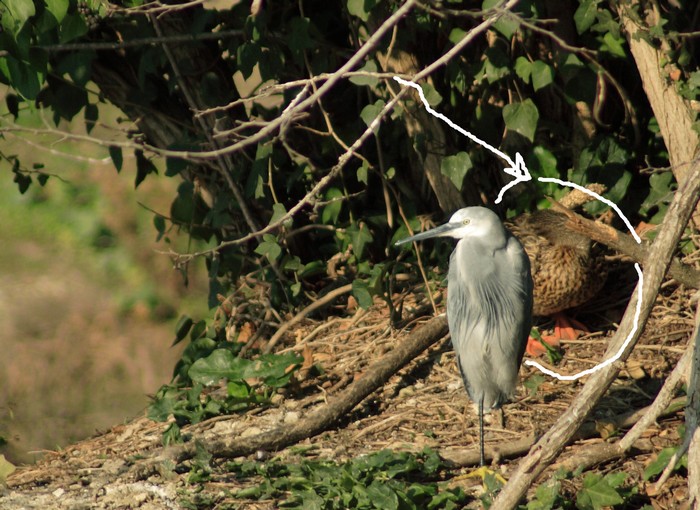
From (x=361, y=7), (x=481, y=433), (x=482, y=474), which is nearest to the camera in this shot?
(x=482, y=474)

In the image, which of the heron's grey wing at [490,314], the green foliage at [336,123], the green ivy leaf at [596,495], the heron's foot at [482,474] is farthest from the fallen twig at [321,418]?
the green ivy leaf at [596,495]

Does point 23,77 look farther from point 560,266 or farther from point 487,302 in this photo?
point 560,266

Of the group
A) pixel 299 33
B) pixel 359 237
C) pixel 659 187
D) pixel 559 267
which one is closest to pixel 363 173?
pixel 359 237

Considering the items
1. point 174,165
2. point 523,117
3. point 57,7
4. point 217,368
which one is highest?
point 57,7

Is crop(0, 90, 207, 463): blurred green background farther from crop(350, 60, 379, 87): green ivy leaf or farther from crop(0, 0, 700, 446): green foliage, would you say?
crop(350, 60, 379, 87): green ivy leaf

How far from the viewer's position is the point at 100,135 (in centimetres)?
688

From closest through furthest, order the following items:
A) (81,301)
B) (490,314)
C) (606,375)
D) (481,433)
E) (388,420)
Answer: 1. (606,375)
2. (481,433)
3. (490,314)
4. (388,420)
5. (81,301)

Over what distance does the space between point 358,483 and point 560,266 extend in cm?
142

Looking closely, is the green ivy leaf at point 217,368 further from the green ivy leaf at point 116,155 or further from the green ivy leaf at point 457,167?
the green ivy leaf at point 457,167

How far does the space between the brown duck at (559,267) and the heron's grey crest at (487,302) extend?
1.71ft

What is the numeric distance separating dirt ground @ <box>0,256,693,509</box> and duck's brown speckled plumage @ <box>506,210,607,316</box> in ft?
0.68

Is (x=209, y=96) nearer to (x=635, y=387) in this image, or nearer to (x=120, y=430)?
(x=120, y=430)

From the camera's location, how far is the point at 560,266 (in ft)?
14.6

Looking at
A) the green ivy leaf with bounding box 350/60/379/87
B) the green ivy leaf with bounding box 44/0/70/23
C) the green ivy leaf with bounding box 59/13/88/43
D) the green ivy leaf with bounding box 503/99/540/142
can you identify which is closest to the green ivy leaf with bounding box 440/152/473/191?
the green ivy leaf with bounding box 503/99/540/142
